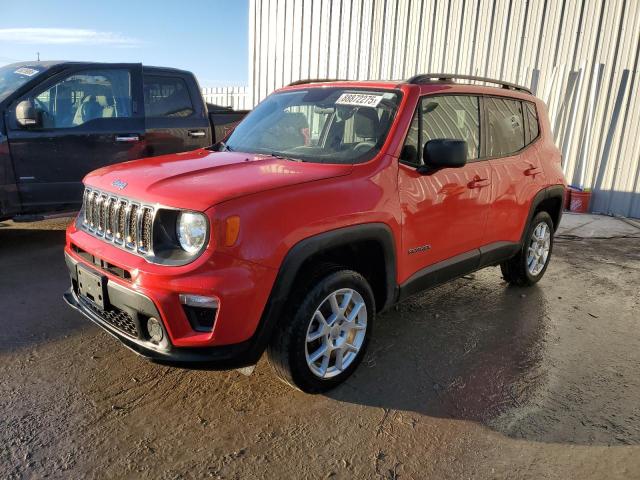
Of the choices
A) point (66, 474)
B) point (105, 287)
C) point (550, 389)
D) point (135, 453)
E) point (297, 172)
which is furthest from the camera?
point (550, 389)

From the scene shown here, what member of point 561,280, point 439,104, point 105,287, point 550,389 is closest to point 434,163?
point 439,104

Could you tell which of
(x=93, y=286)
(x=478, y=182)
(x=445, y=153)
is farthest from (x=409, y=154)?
(x=93, y=286)

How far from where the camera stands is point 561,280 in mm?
Answer: 5340

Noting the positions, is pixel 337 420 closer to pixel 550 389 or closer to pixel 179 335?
pixel 179 335

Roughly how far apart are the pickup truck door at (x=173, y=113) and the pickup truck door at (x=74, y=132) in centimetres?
12

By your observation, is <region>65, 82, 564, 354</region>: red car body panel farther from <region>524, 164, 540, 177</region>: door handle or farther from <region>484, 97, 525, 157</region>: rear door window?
<region>524, 164, 540, 177</region>: door handle

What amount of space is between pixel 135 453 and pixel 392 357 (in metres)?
1.75

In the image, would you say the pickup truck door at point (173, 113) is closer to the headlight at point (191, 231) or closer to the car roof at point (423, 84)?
the car roof at point (423, 84)

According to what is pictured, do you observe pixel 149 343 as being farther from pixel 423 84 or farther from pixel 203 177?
pixel 423 84

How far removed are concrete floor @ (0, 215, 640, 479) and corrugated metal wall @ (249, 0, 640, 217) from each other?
5741 mm

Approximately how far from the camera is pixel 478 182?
12.3ft

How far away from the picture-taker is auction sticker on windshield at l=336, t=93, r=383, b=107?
3.41 meters

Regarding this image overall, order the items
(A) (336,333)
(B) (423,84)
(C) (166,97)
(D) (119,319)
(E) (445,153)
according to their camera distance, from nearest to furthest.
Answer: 1. (D) (119,319)
2. (A) (336,333)
3. (E) (445,153)
4. (B) (423,84)
5. (C) (166,97)

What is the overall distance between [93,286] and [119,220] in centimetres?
38
